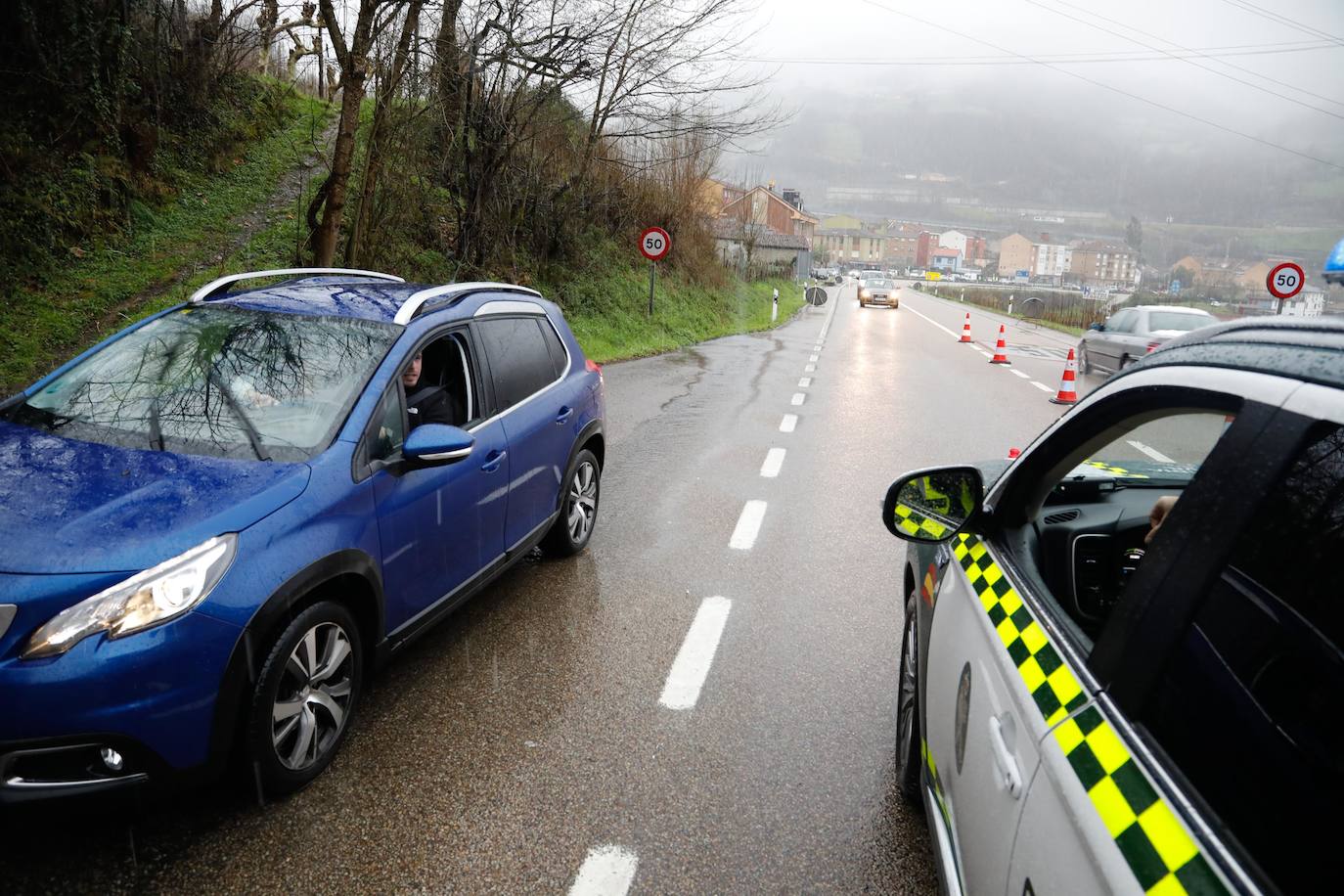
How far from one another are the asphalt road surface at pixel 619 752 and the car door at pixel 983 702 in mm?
779

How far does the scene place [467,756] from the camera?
3371 mm

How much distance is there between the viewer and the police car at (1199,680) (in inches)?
44.7

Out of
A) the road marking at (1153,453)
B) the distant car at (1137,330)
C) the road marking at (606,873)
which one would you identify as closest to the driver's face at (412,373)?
the road marking at (606,873)

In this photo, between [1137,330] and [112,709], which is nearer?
[112,709]

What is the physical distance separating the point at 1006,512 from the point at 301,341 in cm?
309

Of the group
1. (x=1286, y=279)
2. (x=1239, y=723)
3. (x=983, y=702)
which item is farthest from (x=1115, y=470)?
(x=1286, y=279)

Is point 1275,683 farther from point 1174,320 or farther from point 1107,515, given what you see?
point 1174,320

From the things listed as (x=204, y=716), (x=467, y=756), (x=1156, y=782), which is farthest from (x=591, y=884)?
(x=1156, y=782)

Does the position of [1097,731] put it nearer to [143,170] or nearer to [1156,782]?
[1156,782]

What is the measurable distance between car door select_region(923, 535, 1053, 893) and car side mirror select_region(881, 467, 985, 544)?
11 centimetres

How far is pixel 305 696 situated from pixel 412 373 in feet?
5.59

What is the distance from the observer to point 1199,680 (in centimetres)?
133

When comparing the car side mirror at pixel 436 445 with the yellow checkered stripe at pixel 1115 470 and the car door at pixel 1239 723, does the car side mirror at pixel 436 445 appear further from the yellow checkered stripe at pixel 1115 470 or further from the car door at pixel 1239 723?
the car door at pixel 1239 723

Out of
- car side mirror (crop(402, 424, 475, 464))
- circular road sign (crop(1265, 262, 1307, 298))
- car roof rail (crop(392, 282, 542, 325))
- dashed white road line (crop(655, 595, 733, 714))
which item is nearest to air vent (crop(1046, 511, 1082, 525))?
dashed white road line (crop(655, 595, 733, 714))
